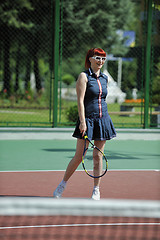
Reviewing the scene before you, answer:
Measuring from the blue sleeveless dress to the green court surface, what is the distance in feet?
8.98

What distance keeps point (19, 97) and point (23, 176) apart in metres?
14.9

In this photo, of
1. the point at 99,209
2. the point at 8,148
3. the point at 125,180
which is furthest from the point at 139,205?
the point at 8,148

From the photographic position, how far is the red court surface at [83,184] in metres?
6.97

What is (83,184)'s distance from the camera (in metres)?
7.70

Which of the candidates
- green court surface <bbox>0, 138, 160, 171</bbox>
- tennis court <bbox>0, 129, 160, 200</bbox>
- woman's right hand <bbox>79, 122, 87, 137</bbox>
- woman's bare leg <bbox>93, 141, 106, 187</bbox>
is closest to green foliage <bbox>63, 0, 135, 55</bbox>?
tennis court <bbox>0, 129, 160, 200</bbox>

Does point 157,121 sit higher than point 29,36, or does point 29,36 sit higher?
point 29,36

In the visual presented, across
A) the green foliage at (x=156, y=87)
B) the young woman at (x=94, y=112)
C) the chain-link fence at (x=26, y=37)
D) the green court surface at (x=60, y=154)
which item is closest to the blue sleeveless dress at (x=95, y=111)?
the young woman at (x=94, y=112)

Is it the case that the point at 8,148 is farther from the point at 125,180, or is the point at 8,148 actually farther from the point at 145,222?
the point at 145,222

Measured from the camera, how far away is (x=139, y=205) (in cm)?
337

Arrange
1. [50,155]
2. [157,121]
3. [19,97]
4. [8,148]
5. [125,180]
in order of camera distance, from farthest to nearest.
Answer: [19,97]
[157,121]
[8,148]
[50,155]
[125,180]

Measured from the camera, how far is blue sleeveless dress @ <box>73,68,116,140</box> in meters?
6.51

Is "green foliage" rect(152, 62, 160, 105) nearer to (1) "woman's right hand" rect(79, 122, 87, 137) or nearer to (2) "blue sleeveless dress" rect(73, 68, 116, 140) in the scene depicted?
(2) "blue sleeveless dress" rect(73, 68, 116, 140)

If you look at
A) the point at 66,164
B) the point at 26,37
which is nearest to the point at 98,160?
the point at 66,164

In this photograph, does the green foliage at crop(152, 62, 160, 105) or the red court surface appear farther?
the green foliage at crop(152, 62, 160, 105)
